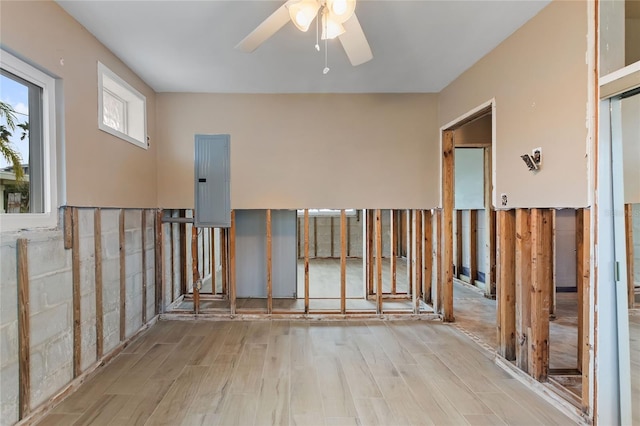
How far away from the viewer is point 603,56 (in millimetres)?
1891

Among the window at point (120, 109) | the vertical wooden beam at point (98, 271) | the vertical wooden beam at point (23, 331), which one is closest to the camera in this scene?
the vertical wooden beam at point (23, 331)

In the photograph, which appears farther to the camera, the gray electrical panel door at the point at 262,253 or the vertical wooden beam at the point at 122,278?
the gray electrical panel door at the point at 262,253

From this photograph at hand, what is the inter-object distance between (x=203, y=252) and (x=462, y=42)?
4.73 m

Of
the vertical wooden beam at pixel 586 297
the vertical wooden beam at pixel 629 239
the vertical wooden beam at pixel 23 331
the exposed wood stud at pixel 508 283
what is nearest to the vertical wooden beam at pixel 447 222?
the exposed wood stud at pixel 508 283

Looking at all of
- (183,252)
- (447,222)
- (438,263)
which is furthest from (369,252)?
(183,252)

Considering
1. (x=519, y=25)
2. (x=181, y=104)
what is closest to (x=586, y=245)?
(x=519, y=25)

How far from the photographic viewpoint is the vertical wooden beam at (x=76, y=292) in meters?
2.38

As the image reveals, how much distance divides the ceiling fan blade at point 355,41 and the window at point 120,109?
2.16 meters

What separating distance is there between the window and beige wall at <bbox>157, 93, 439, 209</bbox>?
0.35 metres

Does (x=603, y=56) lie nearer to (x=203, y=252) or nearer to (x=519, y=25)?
(x=519, y=25)

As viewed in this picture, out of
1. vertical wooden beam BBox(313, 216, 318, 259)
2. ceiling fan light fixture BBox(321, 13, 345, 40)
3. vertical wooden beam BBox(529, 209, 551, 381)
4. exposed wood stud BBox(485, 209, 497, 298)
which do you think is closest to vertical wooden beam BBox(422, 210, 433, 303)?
exposed wood stud BBox(485, 209, 497, 298)

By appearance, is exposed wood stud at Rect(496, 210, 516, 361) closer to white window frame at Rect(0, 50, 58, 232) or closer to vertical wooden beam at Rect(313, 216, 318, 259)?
white window frame at Rect(0, 50, 58, 232)

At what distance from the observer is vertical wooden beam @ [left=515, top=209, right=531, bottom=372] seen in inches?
99.0

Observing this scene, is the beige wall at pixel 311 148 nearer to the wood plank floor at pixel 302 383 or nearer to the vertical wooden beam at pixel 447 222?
the vertical wooden beam at pixel 447 222
